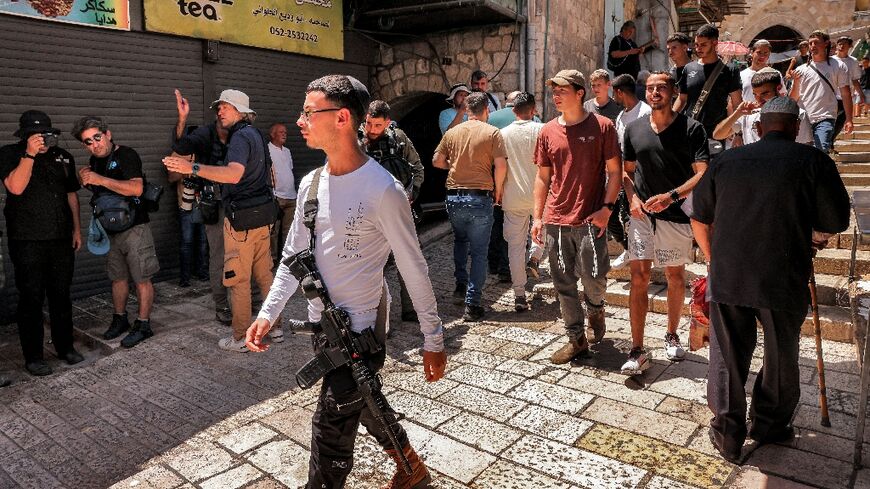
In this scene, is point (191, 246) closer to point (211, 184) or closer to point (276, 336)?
point (211, 184)

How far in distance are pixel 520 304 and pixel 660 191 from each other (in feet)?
7.37

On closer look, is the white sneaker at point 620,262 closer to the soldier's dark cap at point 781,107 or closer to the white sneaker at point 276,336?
the soldier's dark cap at point 781,107

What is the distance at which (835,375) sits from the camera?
4430mm

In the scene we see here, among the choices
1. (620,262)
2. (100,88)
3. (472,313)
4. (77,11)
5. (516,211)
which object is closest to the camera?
(472,313)

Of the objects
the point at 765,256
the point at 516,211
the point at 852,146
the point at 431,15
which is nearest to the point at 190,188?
the point at 516,211

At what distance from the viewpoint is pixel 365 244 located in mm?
2672

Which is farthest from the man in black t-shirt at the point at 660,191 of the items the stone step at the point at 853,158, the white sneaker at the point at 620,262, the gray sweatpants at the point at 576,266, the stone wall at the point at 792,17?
the stone wall at the point at 792,17

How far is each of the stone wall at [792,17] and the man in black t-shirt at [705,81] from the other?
24.8m

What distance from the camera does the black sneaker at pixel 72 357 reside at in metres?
5.51

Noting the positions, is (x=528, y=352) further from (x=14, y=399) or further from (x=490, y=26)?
(x=490, y=26)

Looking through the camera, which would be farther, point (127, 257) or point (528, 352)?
point (127, 257)

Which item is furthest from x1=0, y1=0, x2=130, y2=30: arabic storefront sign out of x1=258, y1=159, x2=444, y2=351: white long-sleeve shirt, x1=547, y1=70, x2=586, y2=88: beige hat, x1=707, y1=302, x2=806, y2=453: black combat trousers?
x1=707, y1=302, x2=806, y2=453: black combat trousers

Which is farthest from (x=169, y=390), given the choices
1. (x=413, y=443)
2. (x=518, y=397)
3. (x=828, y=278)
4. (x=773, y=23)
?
(x=773, y=23)

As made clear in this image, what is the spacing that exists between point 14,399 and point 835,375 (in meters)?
6.25
